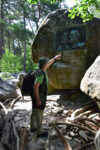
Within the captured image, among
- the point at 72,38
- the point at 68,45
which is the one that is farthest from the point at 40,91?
the point at 72,38

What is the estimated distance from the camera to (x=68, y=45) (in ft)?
22.4

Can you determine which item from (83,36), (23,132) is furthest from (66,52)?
(23,132)

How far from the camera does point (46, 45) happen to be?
23.8ft

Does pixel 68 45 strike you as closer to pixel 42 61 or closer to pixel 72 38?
pixel 72 38

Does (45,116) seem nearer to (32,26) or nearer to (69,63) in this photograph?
(69,63)

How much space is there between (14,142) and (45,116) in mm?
2109

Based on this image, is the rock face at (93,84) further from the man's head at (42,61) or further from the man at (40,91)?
the man's head at (42,61)

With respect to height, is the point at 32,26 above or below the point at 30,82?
above

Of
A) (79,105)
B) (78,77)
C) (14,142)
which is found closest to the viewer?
(14,142)

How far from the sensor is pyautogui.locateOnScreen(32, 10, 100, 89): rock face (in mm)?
6559

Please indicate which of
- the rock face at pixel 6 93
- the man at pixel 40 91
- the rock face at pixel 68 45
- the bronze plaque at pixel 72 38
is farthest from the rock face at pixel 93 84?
the rock face at pixel 6 93

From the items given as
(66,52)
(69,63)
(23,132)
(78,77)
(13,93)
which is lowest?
(13,93)

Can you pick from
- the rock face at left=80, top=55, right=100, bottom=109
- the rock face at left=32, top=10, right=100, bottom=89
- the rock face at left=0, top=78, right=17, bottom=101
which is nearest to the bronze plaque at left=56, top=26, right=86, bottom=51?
the rock face at left=32, top=10, right=100, bottom=89

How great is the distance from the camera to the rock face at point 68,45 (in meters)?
6.56
